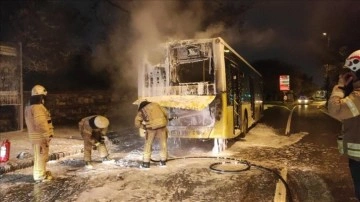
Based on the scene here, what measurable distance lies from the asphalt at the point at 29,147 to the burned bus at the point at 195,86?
2.39 m

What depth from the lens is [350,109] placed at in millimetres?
3797

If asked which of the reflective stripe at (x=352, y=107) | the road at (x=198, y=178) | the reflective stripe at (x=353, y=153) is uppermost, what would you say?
the reflective stripe at (x=352, y=107)

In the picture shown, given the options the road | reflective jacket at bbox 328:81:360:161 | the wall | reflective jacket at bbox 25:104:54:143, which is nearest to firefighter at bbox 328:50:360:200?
reflective jacket at bbox 328:81:360:161

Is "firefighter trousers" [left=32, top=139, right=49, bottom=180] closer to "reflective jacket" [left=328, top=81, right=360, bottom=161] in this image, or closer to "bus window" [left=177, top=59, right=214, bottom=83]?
"bus window" [left=177, top=59, right=214, bottom=83]

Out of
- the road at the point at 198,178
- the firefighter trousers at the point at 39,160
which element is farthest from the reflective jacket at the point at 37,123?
the road at the point at 198,178

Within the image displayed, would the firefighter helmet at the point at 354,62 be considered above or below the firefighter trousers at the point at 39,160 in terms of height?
above

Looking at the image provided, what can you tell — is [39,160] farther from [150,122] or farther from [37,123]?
[150,122]

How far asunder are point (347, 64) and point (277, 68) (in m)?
83.9

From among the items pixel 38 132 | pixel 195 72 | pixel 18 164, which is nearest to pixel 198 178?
pixel 38 132

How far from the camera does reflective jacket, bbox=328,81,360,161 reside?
3809mm

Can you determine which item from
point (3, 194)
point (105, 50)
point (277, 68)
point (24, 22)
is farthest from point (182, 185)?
point (277, 68)

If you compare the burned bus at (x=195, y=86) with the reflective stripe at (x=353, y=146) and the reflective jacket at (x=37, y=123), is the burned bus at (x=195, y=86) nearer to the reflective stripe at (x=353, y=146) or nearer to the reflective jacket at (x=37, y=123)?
the reflective jacket at (x=37, y=123)

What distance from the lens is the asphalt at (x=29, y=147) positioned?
8616mm

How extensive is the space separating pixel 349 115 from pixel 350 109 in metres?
0.07
